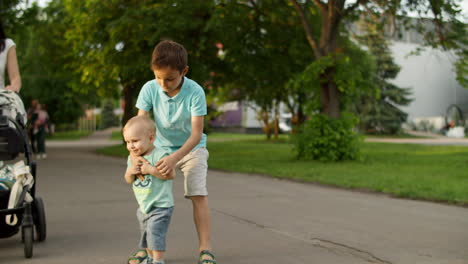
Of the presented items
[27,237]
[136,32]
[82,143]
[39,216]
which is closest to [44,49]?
[82,143]

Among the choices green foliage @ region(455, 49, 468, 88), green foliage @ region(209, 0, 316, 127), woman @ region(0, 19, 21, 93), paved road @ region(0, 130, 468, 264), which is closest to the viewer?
paved road @ region(0, 130, 468, 264)

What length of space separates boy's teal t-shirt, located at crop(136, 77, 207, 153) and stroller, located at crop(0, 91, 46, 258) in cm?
132

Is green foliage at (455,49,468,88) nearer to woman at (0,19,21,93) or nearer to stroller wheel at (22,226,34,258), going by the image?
woman at (0,19,21,93)

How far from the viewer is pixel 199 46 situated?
56.0ft

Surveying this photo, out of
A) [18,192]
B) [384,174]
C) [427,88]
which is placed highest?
[427,88]

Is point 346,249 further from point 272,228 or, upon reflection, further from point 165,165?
point 165,165

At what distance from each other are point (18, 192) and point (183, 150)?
5.29ft

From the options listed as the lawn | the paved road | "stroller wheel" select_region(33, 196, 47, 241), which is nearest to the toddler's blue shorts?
the paved road

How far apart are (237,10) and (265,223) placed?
38.1ft

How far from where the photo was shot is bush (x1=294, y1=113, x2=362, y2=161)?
15867 millimetres

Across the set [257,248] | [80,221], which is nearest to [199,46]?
[80,221]

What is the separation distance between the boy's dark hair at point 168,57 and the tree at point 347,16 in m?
11.9

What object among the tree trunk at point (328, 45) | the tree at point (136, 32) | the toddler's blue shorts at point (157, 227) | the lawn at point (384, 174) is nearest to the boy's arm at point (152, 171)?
the toddler's blue shorts at point (157, 227)

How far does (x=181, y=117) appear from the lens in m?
4.33
